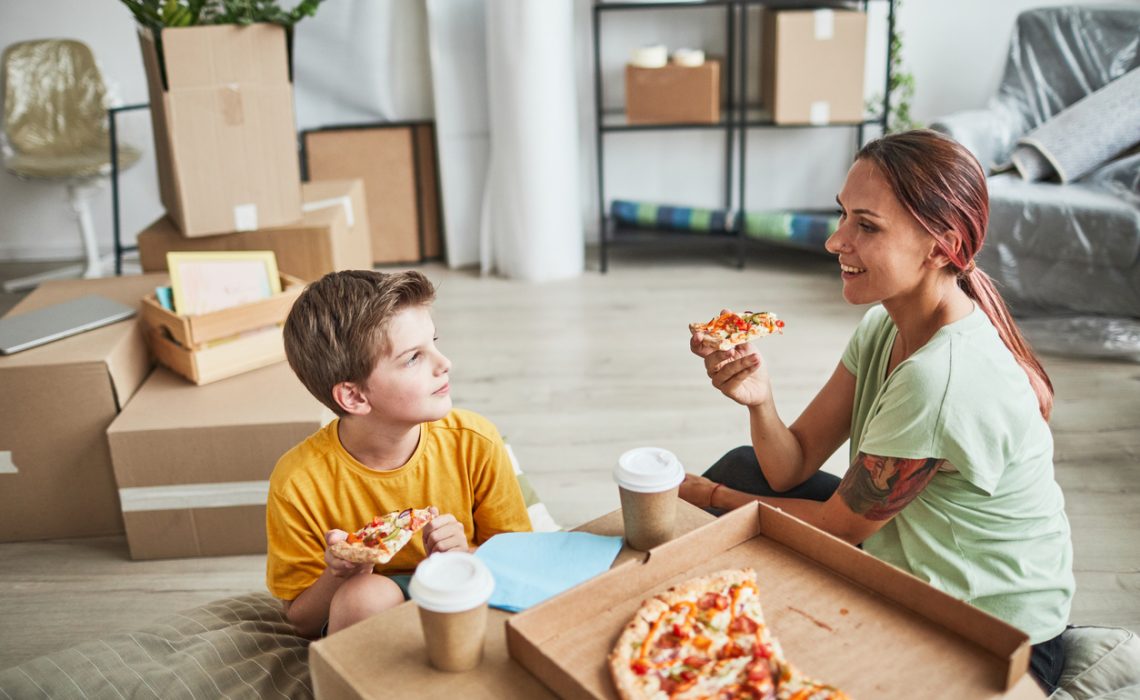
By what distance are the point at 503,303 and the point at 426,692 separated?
3173mm

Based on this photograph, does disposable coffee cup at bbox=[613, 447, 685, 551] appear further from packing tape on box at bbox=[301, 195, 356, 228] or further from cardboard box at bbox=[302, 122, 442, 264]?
cardboard box at bbox=[302, 122, 442, 264]

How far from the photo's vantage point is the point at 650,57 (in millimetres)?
4250

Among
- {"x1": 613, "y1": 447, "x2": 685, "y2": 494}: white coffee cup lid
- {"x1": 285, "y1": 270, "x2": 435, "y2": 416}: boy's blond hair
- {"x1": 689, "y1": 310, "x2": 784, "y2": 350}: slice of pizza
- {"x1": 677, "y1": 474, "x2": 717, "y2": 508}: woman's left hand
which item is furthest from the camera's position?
{"x1": 677, "y1": 474, "x2": 717, "y2": 508}: woman's left hand

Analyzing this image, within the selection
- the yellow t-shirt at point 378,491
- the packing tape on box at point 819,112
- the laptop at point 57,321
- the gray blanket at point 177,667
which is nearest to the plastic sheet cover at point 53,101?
the laptop at point 57,321

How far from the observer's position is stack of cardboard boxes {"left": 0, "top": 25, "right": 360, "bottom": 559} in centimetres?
238

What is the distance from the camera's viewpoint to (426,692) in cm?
107

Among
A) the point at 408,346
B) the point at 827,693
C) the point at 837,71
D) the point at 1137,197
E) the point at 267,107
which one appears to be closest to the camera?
the point at 827,693

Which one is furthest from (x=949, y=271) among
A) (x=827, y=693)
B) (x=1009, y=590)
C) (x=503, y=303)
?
(x=503, y=303)

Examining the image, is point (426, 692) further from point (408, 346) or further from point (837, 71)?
point (837, 71)

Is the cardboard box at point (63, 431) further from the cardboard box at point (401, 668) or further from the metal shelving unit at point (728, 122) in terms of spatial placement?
the metal shelving unit at point (728, 122)

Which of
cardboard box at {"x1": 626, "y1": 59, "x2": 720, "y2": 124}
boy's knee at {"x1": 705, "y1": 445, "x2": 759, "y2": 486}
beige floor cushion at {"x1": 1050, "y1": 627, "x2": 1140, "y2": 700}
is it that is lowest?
beige floor cushion at {"x1": 1050, "y1": 627, "x2": 1140, "y2": 700}

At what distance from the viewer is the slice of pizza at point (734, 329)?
1611 millimetres

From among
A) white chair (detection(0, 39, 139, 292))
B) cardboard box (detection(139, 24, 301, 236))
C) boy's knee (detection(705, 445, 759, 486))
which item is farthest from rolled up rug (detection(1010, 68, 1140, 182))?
white chair (detection(0, 39, 139, 292))

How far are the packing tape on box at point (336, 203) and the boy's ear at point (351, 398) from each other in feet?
6.37
